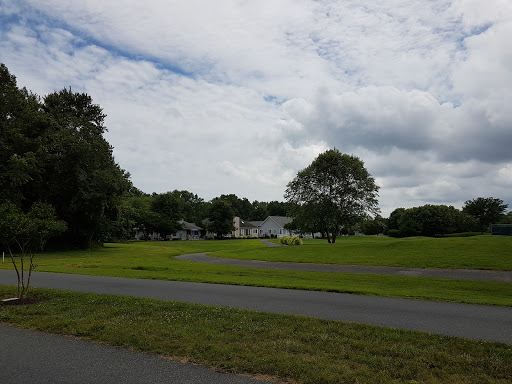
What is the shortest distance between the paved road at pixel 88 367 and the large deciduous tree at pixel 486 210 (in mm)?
72856

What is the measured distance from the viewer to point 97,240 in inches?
1996

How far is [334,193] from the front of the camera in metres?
42.3

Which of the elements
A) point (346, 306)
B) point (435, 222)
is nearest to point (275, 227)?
point (435, 222)

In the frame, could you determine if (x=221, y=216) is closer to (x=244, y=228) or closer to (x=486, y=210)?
(x=244, y=228)

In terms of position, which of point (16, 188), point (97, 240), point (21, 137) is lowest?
point (97, 240)

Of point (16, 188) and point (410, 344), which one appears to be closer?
point (410, 344)

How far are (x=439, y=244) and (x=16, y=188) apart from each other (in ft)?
122

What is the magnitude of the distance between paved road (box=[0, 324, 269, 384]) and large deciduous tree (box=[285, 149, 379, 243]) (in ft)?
120

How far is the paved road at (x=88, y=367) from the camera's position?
4824 mm

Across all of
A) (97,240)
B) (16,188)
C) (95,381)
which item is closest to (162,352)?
(95,381)

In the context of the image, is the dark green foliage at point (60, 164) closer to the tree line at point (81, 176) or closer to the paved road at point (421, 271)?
the tree line at point (81, 176)

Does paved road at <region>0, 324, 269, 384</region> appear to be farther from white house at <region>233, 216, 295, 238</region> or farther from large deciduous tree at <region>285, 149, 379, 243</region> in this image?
white house at <region>233, 216, 295, 238</region>

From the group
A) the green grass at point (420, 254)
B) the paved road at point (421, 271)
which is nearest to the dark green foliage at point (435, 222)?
the green grass at point (420, 254)

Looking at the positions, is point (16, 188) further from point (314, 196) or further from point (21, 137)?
point (314, 196)
